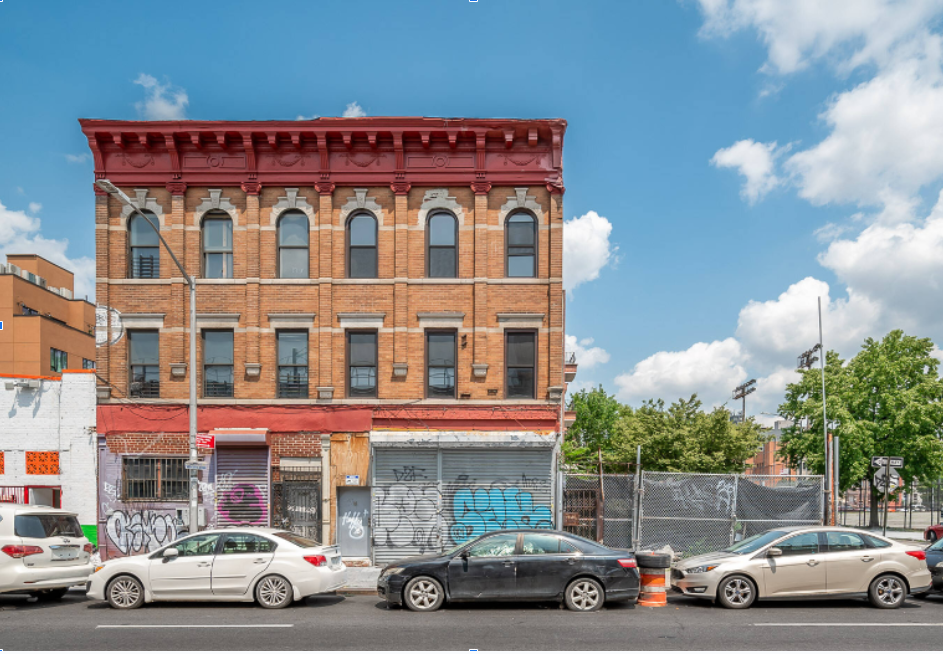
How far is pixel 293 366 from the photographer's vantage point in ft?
61.7

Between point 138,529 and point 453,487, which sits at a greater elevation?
point 453,487

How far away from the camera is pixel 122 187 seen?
62.7 feet

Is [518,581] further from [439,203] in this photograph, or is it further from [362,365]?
[439,203]

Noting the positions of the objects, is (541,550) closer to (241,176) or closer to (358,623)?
(358,623)

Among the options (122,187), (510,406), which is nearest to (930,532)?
(510,406)

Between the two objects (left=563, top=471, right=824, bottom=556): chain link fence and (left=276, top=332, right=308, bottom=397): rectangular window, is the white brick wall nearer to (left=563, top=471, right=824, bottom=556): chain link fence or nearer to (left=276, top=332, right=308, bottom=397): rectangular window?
(left=276, top=332, right=308, bottom=397): rectangular window

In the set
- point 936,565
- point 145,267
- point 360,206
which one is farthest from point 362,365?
point 936,565

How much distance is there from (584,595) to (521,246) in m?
9.50

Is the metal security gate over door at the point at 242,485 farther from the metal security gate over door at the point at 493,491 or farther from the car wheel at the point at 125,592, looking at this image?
the car wheel at the point at 125,592

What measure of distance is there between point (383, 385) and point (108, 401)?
6.99m

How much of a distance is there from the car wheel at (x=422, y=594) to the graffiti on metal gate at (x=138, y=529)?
8937 mm

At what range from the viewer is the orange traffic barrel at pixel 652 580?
41.2ft

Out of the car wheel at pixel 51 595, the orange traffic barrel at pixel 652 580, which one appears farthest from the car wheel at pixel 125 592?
the orange traffic barrel at pixel 652 580

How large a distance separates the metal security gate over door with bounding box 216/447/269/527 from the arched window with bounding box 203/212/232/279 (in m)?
4.54
